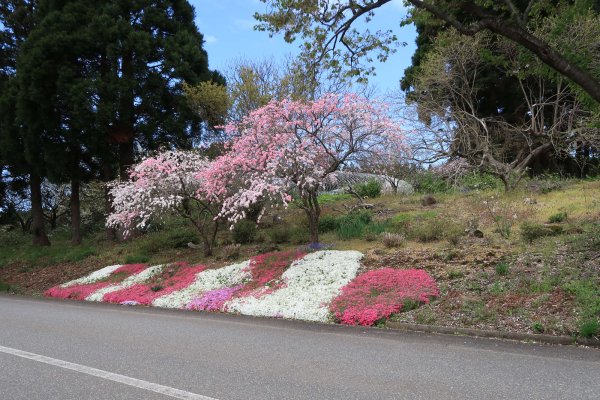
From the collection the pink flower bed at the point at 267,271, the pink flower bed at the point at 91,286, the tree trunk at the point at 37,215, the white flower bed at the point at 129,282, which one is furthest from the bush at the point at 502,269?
the tree trunk at the point at 37,215

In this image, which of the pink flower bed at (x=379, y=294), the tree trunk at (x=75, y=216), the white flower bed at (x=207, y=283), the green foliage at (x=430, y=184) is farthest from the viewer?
the tree trunk at (x=75, y=216)

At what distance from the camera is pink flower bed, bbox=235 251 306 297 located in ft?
37.9

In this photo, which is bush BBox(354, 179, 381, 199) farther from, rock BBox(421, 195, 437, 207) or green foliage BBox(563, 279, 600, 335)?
green foliage BBox(563, 279, 600, 335)

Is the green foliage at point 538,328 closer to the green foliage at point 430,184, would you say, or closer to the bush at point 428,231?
the bush at point 428,231

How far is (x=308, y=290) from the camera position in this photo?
1074 cm

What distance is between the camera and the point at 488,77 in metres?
23.2

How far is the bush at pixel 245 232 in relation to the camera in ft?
57.0

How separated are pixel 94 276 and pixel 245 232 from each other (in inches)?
219

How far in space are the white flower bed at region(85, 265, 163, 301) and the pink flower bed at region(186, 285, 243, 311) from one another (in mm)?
3838

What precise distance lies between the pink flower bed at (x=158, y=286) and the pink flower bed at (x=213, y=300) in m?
1.57

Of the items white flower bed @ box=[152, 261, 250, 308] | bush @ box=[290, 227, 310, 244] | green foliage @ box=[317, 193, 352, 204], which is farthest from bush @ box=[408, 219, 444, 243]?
green foliage @ box=[317, 193, 352, 204]

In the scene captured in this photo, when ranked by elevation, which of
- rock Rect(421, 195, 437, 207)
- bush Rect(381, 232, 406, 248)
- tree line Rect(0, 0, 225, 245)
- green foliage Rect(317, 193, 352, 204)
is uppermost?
tree line Rect(0, 0, 225, 245)

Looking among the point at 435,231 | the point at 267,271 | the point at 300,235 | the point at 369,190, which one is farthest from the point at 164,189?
the point at 369,190

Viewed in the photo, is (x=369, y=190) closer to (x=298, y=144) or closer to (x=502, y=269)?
(x=298, y=144)
